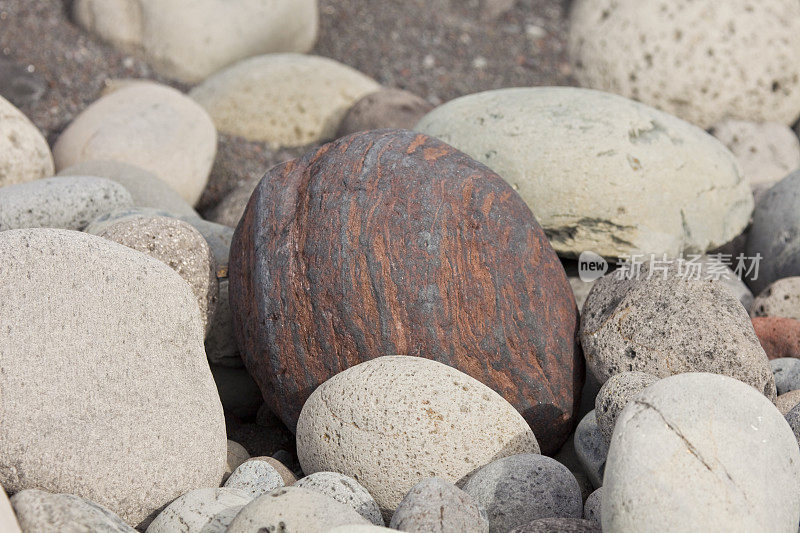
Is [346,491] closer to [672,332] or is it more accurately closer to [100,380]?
[100,380]

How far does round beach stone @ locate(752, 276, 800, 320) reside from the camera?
396cm

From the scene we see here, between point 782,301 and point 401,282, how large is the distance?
215 centimetres

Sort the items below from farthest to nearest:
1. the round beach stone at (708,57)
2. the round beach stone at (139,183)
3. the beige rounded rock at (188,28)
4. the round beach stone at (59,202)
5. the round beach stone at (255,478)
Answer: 1. the beige rounded rock at (188,28)
2. the round beach stone at (708,57)
3. the round beach stone at (139,183)
4. the round beach stone at (59,202)
5. the round beach stone at (255,478)

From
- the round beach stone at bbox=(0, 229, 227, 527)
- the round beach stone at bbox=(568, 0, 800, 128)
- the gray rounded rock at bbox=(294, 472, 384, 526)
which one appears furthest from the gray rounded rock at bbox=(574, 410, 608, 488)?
the round beach stone at bbox=(568, 0, 800, 128)

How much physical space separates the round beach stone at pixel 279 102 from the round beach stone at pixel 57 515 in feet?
12.9

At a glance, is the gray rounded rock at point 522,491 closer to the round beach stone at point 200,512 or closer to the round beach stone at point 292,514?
the round beach stone at point 292,514

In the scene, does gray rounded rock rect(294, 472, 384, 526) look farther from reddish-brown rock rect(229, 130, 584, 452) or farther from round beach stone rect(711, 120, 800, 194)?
round beach stone rect(711, 120, 800, 194)

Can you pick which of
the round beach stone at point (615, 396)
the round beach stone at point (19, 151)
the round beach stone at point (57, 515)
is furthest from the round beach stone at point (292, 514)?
Result: the round beach stone at point (19, 151)

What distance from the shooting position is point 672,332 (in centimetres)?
304

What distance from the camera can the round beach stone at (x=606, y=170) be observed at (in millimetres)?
3926

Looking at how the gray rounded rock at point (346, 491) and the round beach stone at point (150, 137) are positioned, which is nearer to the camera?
the gray rounded rock at point (346, 491)

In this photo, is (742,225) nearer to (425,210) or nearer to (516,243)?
(516,243)

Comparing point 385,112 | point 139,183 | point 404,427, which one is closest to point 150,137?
point 139,183

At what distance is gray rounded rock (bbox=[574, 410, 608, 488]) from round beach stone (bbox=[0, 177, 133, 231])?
243 cm
